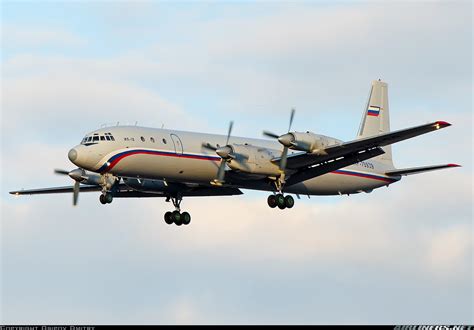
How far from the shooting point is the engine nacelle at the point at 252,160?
44781 millimetres

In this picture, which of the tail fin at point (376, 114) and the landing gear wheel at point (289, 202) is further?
the tail fin at point (376, 114)

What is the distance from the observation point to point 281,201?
4603 centimetres

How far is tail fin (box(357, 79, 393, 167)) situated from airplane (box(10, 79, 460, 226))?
3.43 m

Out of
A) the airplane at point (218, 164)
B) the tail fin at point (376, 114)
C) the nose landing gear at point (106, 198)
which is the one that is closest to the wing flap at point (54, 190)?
the airplane at point (218, 164)

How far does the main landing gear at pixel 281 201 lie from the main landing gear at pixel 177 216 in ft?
16.5

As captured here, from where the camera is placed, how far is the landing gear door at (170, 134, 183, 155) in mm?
43938

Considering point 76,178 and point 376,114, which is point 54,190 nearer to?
point 76,178

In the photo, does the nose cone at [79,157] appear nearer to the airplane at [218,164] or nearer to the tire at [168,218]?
the airplane at [218,164]

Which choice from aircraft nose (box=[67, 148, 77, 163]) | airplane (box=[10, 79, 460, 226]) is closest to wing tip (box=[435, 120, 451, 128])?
airplane (box=[10, 79, 460, 226])

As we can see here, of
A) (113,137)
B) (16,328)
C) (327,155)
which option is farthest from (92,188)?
(16,328)

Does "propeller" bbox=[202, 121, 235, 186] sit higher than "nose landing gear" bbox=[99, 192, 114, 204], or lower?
higher

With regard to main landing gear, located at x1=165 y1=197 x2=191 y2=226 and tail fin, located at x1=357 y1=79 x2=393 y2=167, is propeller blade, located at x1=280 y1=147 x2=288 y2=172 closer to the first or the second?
main landing gear, located at x1=165 y1=197 x2=191 y2=226

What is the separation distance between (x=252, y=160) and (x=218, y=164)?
161cm

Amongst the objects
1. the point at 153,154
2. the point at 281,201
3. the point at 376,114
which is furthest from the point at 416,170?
the point at 153,154
